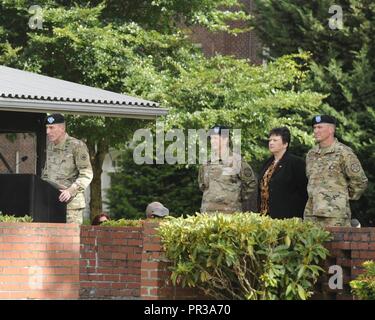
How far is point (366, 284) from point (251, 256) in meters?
1.02

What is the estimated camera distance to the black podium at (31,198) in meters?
13.5

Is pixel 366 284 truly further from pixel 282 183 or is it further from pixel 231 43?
pixel 231 43

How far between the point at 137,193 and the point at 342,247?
2222 centimetres

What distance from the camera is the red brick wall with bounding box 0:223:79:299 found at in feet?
36.7

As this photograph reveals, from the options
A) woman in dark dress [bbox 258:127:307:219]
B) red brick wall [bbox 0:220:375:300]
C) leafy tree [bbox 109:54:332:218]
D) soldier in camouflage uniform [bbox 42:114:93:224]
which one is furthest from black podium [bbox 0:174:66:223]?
leafy tree [bbox 109:54:332:218]

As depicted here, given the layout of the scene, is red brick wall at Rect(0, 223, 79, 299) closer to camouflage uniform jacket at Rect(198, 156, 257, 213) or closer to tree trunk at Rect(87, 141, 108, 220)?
camouflage uniform jacket at Rect(198, 156, 257, 213)

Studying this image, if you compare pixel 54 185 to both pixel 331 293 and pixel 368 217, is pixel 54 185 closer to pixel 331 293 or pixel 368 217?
pixel 331 293

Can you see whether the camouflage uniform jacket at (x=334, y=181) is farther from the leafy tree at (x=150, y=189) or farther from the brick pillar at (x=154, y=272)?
the leafy tree at (x=150, y=189)

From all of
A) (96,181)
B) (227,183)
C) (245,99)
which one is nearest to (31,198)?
(227,183)

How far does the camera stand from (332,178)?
37.7 feet

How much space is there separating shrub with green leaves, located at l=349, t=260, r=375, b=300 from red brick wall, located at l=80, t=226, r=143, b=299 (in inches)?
125

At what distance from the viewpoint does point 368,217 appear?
24.4 metres

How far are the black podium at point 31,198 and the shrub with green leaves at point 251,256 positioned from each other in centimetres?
360
